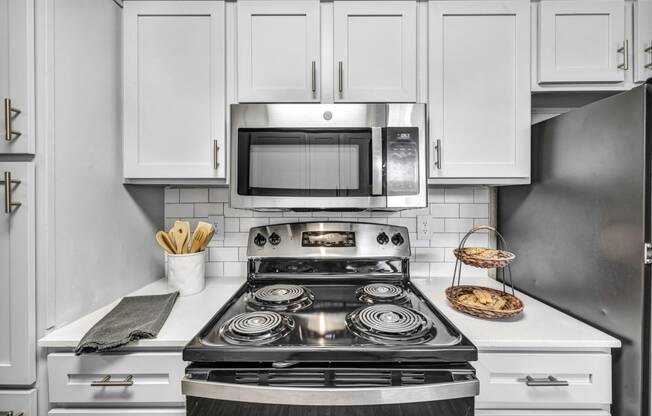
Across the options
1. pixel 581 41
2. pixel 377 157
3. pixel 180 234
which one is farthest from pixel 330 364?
pixel 581 41

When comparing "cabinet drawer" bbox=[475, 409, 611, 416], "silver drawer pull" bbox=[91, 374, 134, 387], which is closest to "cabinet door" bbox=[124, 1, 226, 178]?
"silver drawer pull" bbox=[91, 374, 134, 387]

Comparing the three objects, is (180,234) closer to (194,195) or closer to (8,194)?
(194,195)

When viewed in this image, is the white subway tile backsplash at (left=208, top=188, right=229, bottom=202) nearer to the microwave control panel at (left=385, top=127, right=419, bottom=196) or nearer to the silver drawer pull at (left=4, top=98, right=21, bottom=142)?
the silver drawer pull at (left=4, top=98, right=21, bottom=142)

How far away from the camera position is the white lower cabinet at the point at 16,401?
3.15ft

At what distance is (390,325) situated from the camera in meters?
0.97

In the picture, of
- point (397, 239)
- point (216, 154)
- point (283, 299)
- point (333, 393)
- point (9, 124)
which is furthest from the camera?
point (397, 239)

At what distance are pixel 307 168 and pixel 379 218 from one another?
597 millimetres

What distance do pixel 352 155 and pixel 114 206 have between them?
1051 millimetres

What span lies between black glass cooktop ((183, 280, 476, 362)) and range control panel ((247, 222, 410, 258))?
25cm

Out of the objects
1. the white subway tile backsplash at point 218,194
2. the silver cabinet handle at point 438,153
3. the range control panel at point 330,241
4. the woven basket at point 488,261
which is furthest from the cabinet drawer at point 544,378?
the white subway tile backsplash at point 218,194

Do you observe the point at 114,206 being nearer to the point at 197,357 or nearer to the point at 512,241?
the point at 197,357

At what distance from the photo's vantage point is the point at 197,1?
132cm

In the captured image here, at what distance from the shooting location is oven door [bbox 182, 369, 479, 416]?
2.68ft

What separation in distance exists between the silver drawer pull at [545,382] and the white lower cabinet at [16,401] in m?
1.59
